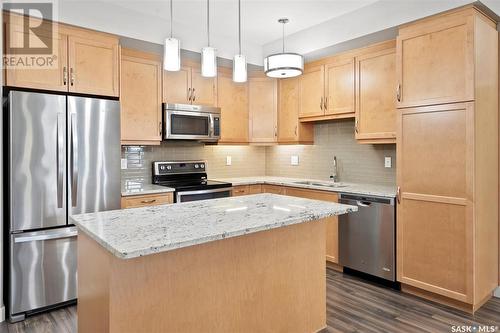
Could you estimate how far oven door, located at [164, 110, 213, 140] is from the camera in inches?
150

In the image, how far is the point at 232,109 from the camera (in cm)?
447

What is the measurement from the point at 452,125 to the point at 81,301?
2912 millimetres

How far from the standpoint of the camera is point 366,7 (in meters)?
3.26

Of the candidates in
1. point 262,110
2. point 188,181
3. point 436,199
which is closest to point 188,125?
point 188,181

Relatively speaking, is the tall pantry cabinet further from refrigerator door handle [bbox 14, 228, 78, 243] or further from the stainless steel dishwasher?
refrigerator door handle [bbox 14, 228, 78, 243]

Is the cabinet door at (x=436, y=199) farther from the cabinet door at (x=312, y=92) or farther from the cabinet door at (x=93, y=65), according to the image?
the cabinet door at (x=93, y=65)

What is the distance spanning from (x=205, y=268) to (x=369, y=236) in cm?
212

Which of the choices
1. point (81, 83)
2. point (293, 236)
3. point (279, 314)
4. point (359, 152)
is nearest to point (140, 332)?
point (279, 314)

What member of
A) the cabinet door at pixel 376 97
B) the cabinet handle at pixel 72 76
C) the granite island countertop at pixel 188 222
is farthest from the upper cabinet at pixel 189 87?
the granite island countertop at pixel 188 222

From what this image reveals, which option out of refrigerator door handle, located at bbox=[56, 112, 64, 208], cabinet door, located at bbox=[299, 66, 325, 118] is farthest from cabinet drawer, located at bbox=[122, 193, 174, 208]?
cabinet door, located at bbox=[299, 66, 325, 118]

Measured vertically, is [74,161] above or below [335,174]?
above

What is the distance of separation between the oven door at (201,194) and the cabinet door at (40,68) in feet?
4.89

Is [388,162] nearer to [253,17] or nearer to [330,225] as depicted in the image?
[330,225]

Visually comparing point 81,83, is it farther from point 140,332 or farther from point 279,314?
point 279,314
